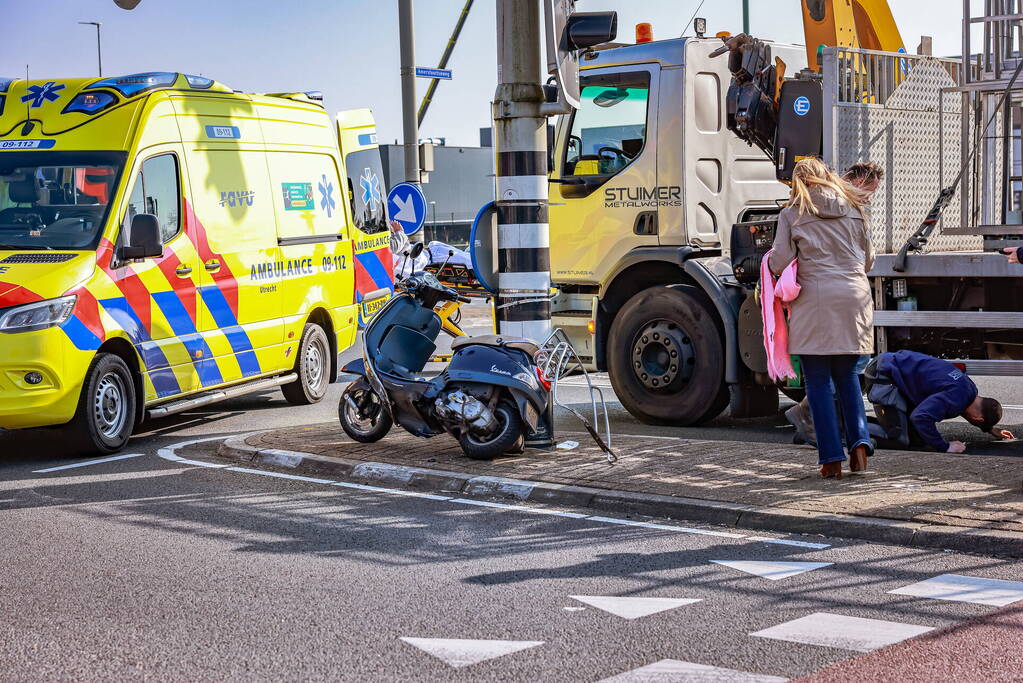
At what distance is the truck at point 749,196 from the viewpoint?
30.6ft

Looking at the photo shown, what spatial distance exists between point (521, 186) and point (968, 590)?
461 centimetres

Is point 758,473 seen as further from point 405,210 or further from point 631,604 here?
point 405,210

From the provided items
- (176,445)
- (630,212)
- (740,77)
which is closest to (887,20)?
(740,77)

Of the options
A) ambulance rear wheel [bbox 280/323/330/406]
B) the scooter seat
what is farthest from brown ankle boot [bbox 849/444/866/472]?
ambulance rear wheel [bbox 280/323/330/406]

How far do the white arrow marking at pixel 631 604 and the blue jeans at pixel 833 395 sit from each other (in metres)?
2.48

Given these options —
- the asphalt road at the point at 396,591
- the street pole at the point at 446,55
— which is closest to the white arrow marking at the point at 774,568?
the asphalt road at the point at 396,591

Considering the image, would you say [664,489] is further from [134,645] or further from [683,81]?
[683,81]

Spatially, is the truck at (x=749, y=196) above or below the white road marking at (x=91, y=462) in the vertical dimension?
above

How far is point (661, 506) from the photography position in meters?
7.13

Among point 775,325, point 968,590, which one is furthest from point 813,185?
point 968,590

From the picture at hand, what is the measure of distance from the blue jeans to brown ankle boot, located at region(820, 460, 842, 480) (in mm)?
45

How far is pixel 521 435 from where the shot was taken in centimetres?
862

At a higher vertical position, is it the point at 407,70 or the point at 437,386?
the point at 407,70

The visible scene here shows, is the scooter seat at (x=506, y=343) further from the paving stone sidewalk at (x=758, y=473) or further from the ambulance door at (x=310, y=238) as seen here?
the ambulance door at (x=310, y=238)
